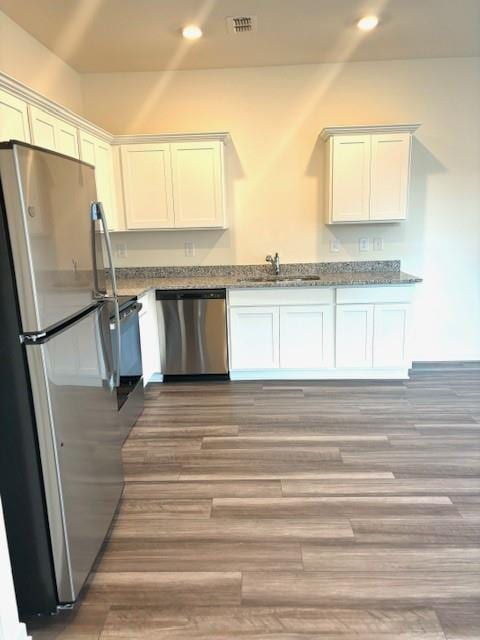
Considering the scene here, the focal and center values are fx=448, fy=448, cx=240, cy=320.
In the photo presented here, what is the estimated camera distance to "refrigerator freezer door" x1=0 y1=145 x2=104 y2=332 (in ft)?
4.58

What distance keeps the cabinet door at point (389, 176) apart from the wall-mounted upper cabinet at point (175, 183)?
1.35 metres

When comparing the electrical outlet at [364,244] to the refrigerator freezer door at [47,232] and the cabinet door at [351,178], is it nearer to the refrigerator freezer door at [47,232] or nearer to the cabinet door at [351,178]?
the cabinet door at [351,178]

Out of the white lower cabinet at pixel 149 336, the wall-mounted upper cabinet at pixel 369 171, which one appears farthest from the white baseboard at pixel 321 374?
the wall-mounted upper cabinet at pixel 369 171

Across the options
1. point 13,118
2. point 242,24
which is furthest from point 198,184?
point 13,118

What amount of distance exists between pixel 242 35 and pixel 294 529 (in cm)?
339

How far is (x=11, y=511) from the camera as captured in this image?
1565mm

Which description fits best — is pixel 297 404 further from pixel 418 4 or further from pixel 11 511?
pixel 418 4

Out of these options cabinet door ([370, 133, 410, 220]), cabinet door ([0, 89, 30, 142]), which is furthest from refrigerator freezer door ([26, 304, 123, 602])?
cabinet door ([370, 133, 410, 220])

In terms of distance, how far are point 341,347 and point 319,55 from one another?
2.56m

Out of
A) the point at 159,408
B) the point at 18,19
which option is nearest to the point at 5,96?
the point at 18,19

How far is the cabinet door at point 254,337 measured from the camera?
13.1 ft

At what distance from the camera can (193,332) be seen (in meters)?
4.05

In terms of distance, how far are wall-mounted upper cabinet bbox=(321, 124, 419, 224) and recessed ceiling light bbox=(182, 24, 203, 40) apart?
51.8 inches

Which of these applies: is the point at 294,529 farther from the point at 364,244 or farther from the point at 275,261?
the point at 364,244
